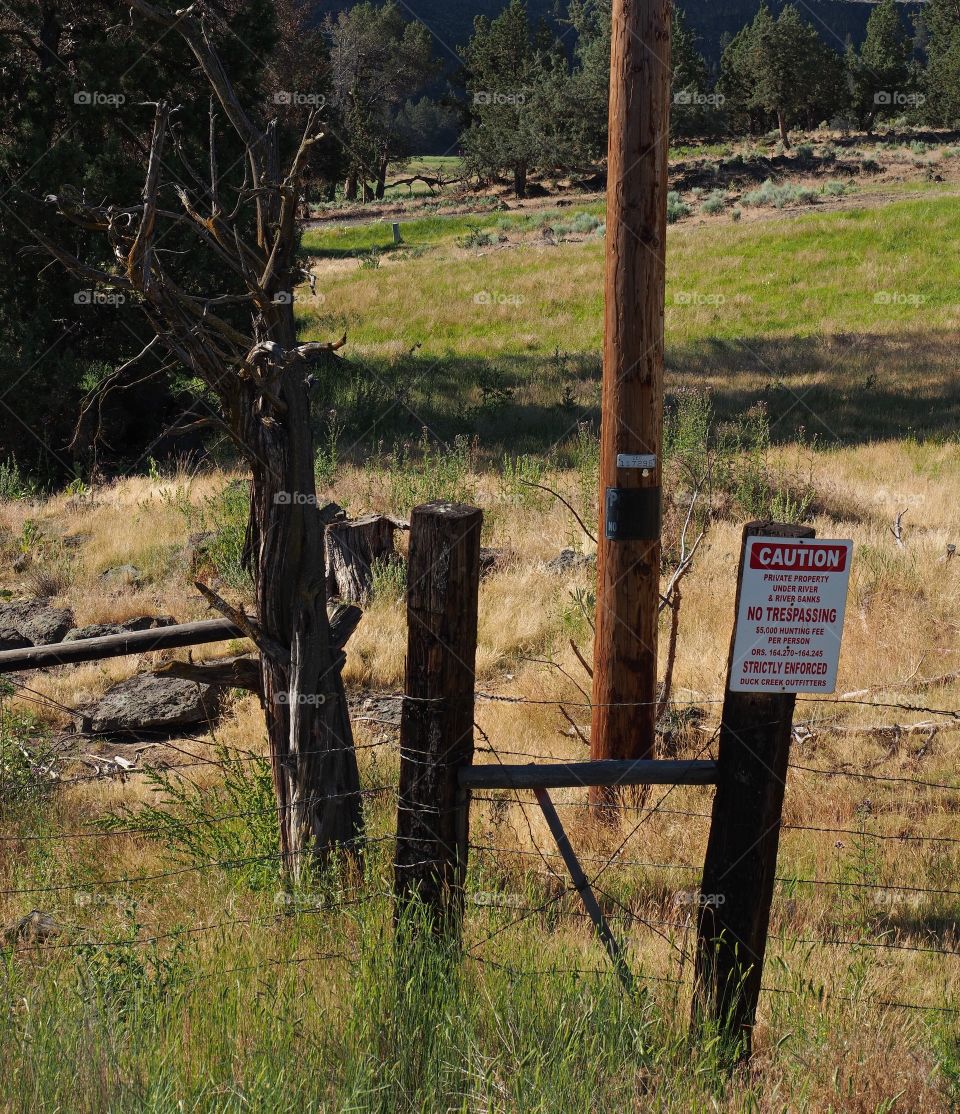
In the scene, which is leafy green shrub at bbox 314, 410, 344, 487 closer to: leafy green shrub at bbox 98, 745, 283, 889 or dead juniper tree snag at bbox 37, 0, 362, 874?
leafy green shrub at bbox 98, 745, 283, 889

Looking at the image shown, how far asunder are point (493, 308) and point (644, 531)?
21455 millimetres

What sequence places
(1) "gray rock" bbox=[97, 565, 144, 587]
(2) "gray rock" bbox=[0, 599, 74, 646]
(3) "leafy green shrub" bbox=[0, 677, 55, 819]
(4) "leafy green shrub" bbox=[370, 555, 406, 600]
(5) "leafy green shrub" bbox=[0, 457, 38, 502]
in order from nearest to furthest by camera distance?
(3) "leafy green shrub" bbox=[0, 677, 55, 819] → (2) "gray rock" bbox=[0, 599, 74, 646] → (4) "leafy green shrub" bbox=[370, 555, 406, 600] → (1) "gray rock" bbox=[97, 565, 144, 587] → (5) "leafy green shrub" bbox=[0, 457, 38, 502]

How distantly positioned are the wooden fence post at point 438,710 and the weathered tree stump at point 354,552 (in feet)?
17.6

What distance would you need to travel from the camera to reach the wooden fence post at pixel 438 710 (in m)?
3.04

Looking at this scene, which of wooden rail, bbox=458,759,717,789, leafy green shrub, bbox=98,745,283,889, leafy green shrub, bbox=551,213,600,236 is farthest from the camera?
leafy green shrub, bbox=551,213,600,236

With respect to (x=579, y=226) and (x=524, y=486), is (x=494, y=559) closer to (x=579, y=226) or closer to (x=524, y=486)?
(x=524, y=486)

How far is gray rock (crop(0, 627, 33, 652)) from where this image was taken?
750 centimetres

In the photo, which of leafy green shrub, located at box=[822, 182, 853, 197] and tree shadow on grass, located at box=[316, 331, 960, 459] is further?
leafy green shrub, located at box=[822, 182, 853, 197]

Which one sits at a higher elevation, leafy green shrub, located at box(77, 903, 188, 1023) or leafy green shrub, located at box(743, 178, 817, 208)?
leafy green shrub, located at box(743, 178, 817, 208)

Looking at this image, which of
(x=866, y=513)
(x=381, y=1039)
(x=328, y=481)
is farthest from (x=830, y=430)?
(x=381, y=1039)

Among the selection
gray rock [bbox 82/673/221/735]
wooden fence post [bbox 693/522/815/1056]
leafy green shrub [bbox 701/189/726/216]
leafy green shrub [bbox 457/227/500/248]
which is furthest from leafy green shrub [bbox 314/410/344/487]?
leafy green shrub [bbox 701/189/726/216]

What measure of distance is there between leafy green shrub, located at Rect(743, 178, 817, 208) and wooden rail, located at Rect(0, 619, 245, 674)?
3504cm

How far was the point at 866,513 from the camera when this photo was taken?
10.2 m

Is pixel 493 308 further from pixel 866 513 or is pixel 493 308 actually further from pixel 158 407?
pixel 866 513
